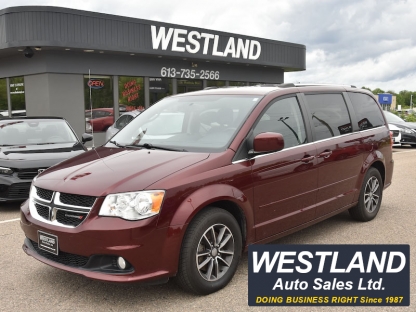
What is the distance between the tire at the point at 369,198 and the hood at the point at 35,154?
4.58 metres

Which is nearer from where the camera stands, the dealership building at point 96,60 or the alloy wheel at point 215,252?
the alloy wheel at point 215,252

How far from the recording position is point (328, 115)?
17.4 ft

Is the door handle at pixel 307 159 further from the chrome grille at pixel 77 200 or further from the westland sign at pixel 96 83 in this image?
the westland sign at pixel 96 83

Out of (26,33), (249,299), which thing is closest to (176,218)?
(249,299)

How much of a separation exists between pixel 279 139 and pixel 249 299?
55.4 inches

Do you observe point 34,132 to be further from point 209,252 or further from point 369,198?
point 369,198

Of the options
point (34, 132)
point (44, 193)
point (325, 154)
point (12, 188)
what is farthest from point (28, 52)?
point (325, 154)

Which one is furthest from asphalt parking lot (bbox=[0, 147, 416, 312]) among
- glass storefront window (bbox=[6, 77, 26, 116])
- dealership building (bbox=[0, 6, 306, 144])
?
glass storefront window (bbox=[6, 77, 26, 116])

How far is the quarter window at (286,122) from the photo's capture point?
14.5 feet

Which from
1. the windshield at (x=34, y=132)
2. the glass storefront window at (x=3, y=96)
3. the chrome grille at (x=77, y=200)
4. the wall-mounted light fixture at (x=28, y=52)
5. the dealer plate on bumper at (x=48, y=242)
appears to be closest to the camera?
the chrome grille at (x=77, y=200)

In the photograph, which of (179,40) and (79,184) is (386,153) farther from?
(179,40)

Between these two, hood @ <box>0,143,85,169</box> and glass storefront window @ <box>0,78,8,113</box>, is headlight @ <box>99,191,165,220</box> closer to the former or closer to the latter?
hood @ <box>0,143,85,169</box>

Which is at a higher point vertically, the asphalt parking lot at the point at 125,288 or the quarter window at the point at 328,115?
the quarter window at the point at 328,115

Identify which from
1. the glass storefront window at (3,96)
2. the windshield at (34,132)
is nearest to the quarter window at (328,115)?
the windshield at (34,132)
